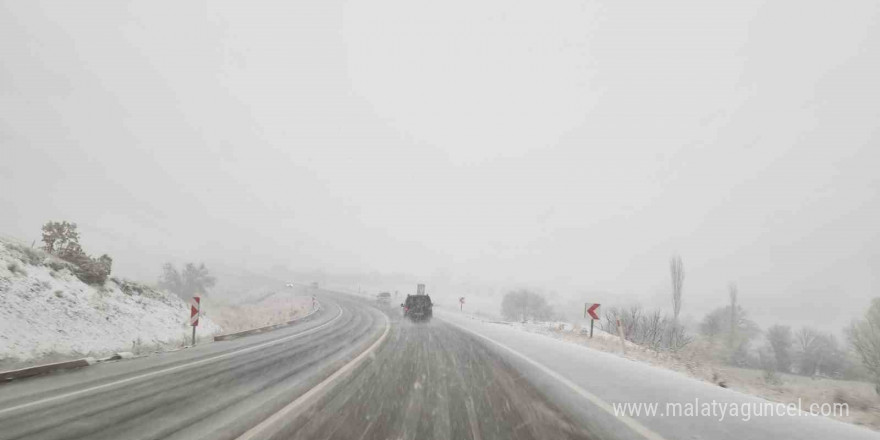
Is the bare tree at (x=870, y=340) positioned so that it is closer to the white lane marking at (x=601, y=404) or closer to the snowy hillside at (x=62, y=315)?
the white lane marking at (x=601, y=404)

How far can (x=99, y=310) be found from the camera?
380 inches

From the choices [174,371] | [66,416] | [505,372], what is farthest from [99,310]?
[505,372]

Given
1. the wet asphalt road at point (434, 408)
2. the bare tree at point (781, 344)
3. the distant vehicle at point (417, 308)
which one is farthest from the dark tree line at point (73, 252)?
the bare tree at point (781, 344)

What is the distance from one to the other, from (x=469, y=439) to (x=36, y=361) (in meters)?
Result: 9.02

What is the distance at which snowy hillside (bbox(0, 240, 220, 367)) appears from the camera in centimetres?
733

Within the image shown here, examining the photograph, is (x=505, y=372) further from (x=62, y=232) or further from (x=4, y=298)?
(x=62, y=232)

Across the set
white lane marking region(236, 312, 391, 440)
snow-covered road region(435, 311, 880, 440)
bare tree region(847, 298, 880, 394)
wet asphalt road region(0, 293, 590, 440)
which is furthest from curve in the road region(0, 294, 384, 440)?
bare tree region(847, 298, 880, 394)

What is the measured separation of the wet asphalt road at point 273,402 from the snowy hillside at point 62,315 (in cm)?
224

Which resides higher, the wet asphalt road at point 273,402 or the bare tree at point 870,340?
the bare tree at point 870,340

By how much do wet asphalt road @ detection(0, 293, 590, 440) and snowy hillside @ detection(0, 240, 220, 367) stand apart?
2.24m

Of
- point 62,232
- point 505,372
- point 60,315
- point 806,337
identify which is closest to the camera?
point 505,372

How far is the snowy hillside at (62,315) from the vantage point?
24.0 feet

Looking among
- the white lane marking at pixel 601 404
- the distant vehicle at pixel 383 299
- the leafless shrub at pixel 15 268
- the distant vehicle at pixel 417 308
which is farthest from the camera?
the distant vehicle at pixel 383 299

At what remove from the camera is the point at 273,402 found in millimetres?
4383
